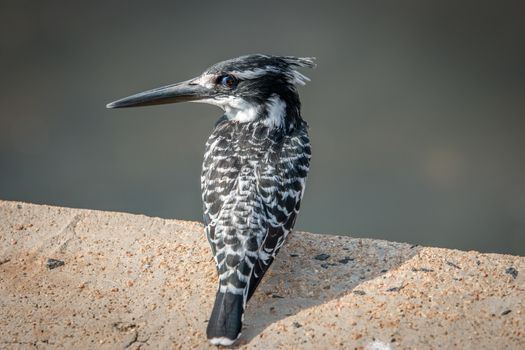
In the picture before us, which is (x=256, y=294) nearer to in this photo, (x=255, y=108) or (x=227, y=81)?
(x=255, y=108)

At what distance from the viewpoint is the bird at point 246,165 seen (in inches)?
145

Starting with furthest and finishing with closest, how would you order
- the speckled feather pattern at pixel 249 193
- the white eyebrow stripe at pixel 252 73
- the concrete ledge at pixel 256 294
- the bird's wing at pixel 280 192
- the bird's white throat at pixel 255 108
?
1. the bird's white throat at pixel 255 108
2. the white eyebrow stripe at pixel 252 73
3. the bird's wing at pixel 280 192
4. the speckled feather pattern at pixel 249 193
5. the concrete ledge at pixel 256 294

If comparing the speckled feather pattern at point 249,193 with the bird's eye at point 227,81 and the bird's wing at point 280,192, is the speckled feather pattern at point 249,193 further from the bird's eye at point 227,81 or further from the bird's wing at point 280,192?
the bird's eye at point 227,81

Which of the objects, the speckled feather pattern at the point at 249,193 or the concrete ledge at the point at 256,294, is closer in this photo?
the concrete ledge at the point at 256,294

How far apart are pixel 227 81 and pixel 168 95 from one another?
0.56m

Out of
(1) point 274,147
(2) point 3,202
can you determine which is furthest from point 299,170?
(2) point 3,202

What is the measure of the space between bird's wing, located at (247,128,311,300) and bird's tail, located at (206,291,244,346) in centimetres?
13

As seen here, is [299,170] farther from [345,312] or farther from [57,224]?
[57,224]

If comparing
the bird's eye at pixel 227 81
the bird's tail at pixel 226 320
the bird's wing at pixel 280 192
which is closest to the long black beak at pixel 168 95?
the bird's eye at pixel 227 81

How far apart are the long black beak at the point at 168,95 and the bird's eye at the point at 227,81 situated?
12 centimetres

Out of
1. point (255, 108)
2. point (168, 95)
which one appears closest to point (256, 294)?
point (255, 108)

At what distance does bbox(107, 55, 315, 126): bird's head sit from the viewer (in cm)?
452

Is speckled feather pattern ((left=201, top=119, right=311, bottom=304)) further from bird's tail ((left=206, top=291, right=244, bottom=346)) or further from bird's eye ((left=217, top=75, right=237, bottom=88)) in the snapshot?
bird's eye ((left=217, top=75, right=237, bottom=88))

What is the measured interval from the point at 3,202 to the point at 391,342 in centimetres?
365
